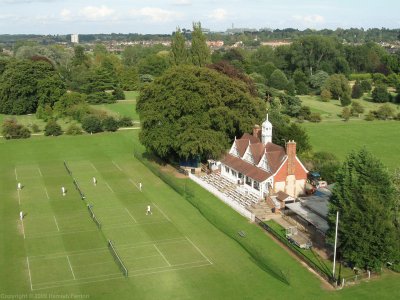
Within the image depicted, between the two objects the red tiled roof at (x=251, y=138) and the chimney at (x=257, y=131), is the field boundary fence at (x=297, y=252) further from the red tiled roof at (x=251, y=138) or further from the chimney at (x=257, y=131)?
the chimney at (x=257, y=131)

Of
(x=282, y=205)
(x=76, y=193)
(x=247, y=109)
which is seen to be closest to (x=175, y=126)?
(x=247, y=109)

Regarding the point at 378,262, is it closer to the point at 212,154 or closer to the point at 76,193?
the point at 212,154

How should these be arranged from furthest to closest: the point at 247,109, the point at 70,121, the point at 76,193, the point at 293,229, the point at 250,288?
the point at 70,121 → the point at 247,109 → the point at 76,193 → the point at 293,229 → the point at 250,288

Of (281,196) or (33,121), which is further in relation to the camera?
(33,121)

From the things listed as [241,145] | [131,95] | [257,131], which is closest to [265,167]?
[241,145]

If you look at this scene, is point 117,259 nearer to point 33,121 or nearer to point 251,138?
point 251,138

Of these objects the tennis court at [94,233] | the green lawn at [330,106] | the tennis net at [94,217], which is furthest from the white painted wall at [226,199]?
the green lawn at [330,106]

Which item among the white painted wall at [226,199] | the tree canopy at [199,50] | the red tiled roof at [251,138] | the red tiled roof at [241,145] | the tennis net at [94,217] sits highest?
the tree canopy at [199,50]
